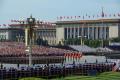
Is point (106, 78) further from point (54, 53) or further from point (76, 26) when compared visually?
point (76, 26)

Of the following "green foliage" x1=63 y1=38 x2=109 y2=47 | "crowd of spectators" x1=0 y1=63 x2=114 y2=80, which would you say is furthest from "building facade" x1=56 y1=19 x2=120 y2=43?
"crowd of spectators" x1=0 y1=63 x2=114 y2=80

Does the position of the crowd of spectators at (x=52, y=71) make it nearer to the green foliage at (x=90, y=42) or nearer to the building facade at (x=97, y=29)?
the green foliage at (x=90, y=42)

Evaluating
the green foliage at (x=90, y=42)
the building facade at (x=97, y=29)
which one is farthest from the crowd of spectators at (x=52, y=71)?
the building facade at (x=97, y=29)

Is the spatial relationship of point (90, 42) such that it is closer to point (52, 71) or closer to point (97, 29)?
point (97, 29)

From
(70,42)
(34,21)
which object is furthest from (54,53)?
(70,42)

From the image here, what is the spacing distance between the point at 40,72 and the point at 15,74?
2988 mm

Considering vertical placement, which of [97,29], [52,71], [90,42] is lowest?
[90,42]

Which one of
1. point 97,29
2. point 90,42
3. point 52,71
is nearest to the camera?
point 52,71

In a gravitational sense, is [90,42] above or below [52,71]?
below

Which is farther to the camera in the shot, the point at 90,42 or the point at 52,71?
the point at 90,42

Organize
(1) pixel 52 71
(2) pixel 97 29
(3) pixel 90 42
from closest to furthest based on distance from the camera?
(1) pixel 52 71, (3) pixel 90 42, (2) pixel 97 29

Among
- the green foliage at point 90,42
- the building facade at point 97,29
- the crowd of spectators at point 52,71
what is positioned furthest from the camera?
the building facade at point 97,29

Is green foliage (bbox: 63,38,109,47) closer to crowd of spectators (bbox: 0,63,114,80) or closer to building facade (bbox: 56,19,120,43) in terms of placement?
building facade (bbox: 56,19,120,43)

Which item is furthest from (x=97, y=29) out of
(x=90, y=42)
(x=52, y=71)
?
(x=52, y=71)
